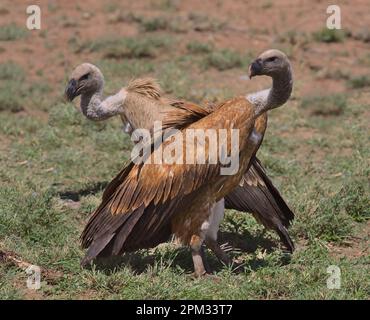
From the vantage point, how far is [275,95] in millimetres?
5902

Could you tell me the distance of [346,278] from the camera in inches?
233

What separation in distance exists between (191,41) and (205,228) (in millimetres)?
7425

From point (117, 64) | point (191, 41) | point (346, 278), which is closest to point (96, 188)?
point (346, 278)

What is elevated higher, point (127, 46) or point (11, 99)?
point (127, 46)

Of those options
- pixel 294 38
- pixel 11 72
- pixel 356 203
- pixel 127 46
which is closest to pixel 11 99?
pixel 11 72

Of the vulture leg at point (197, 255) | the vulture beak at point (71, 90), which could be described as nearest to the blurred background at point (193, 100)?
the vulture leg at point (197, 255)

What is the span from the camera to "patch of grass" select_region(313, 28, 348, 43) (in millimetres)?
12938

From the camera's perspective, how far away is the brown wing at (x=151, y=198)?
583 centimetres

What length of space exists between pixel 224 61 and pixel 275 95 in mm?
6310

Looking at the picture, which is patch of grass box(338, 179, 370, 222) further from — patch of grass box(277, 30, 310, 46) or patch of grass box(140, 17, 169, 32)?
patch of grass box(140, 17, 169, 32)

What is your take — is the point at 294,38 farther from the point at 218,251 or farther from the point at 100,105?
the point at 218,251

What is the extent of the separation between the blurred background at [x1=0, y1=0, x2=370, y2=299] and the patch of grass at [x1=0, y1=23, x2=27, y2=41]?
0.07ft
